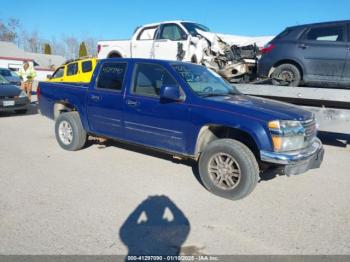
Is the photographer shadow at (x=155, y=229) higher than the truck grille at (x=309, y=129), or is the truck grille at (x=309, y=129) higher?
the truck grille at (x=309, y=129)

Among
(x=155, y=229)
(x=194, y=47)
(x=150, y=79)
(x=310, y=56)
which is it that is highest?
(x=194, y=47)

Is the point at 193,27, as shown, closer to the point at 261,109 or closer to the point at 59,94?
the point at 59,94

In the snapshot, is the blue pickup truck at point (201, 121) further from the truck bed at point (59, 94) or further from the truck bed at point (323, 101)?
the truck bed at point (323, 101)

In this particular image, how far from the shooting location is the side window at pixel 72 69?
1231 centimetres

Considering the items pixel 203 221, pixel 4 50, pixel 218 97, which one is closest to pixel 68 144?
pixel 218 97

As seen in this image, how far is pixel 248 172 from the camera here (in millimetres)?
4234

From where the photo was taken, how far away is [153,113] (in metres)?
5.07

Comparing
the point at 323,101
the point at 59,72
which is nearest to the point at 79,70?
the point at 59,72

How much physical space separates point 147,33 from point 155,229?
8.58m

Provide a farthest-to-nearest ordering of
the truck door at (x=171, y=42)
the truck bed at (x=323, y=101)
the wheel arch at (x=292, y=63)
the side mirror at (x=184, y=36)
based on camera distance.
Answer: the side mirror at (x=184, y=36), the truck door at (x=171, y=42), the wheel arch at (x=292, y=63), the truck bed at (x=323, y=101)

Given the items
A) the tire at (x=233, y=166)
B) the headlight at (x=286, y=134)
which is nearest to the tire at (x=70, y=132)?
the tire at (x=233, y=166)

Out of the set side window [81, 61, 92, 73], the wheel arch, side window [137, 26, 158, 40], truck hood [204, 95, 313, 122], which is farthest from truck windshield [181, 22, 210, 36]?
truck hood [204, 95, 313, 122]

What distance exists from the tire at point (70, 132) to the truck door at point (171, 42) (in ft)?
12.9

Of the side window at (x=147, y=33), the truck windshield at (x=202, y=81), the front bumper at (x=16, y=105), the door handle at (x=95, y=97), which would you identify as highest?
the side window at (x=147, y=33)
